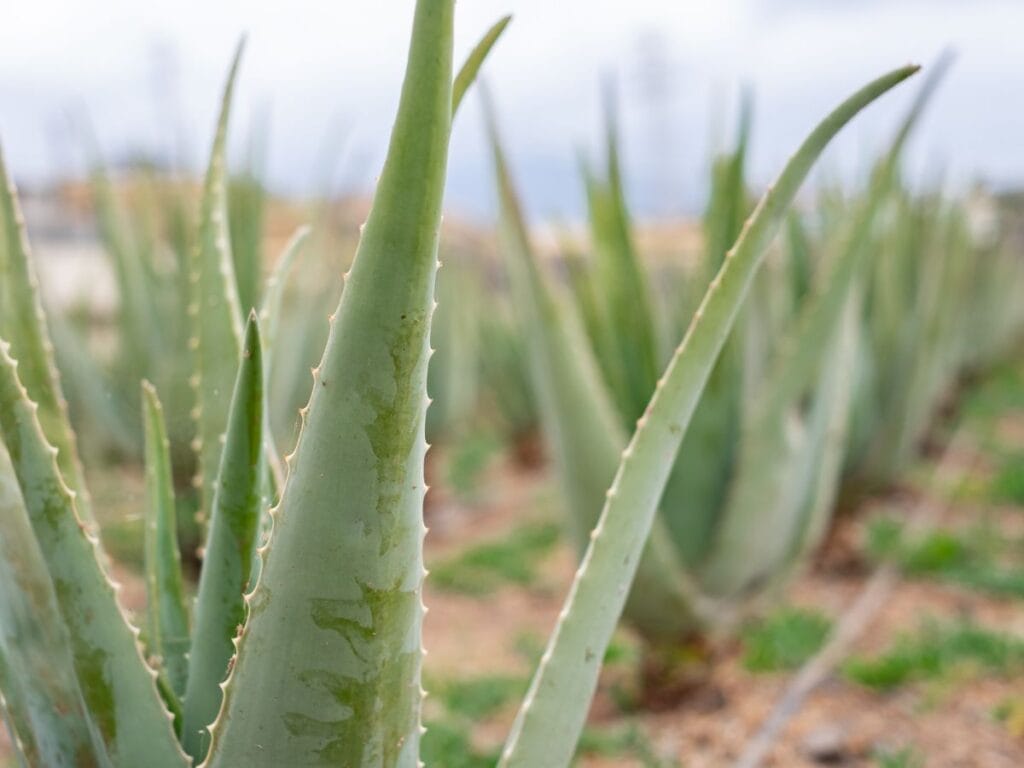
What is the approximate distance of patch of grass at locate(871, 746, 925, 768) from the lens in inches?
61.8

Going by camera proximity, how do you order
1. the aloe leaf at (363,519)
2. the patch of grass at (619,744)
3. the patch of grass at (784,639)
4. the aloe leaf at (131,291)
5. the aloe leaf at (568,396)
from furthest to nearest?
the aloe leaf at (131,291), the patch of grass at (784,639), the patch of grass at (619,744), the aloe leaf at (568,396), the aloe leaf at (363,519)

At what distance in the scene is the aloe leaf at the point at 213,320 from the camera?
0.80 meters

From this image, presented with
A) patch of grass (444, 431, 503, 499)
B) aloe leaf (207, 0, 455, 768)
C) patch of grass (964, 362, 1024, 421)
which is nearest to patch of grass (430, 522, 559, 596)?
patch of grass (444, 431, 503, 499)

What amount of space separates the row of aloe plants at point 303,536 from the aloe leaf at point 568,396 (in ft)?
2.32

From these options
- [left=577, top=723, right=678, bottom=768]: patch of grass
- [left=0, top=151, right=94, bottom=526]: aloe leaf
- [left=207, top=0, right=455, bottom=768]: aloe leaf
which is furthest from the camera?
[left=577, top=723, right=678, bottom=768]: patch of grass

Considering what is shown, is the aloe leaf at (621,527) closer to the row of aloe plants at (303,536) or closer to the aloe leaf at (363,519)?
the row of aloe plants at (303,536)

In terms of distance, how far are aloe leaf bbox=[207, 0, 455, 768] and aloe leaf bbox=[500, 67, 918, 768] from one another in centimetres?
11

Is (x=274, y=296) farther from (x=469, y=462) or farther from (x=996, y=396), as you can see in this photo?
(x=996, y=396)

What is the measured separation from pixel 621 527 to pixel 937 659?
170 centimetres

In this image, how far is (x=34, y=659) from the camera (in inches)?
26.3

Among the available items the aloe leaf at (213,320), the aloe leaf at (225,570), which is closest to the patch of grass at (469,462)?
the aloe leaf at (213,320)

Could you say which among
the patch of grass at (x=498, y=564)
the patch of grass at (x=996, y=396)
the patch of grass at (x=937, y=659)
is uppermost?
the patch of grass at (x=937, y=659)

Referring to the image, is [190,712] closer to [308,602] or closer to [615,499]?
[308,602]

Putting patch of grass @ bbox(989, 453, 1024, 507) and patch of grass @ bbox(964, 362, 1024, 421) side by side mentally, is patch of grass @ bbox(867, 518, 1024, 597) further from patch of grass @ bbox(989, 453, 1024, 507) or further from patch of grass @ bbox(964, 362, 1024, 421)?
patch of grass @ bbox(964, 362, 1024, 421)
